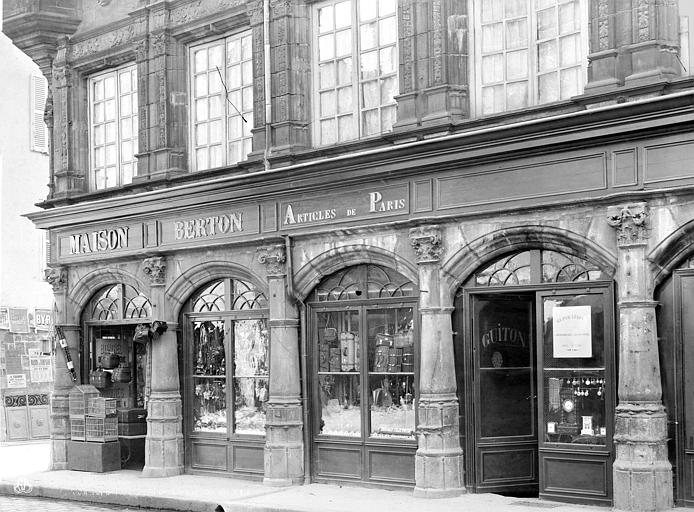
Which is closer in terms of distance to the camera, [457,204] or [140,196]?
[457,204]

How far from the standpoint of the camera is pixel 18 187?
2595 cm

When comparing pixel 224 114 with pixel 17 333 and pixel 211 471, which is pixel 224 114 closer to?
pixel 211 471

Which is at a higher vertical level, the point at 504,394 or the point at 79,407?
the point at 504,394

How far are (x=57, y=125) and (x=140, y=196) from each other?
300cm

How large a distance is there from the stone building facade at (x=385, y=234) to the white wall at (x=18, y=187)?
741 centimetres

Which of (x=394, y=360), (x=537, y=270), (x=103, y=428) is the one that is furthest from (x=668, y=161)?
(x=103, y=428)

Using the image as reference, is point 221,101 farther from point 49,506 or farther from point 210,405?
point 49,506

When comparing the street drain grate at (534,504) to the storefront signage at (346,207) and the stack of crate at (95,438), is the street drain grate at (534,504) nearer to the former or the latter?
the storefront signage at (346,207)

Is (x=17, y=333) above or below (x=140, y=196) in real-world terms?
below

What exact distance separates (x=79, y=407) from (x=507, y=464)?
7612 mm

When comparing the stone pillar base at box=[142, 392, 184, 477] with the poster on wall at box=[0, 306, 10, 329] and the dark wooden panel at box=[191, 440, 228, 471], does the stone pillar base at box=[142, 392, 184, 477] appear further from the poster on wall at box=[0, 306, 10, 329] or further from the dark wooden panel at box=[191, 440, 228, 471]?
the poster on wall at box=[0, 306, 10, 329]

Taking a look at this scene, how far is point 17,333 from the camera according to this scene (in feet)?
82.2

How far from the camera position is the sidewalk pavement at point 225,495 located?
12.3 metres

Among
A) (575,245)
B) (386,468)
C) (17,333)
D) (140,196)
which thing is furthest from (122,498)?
(17,333)
